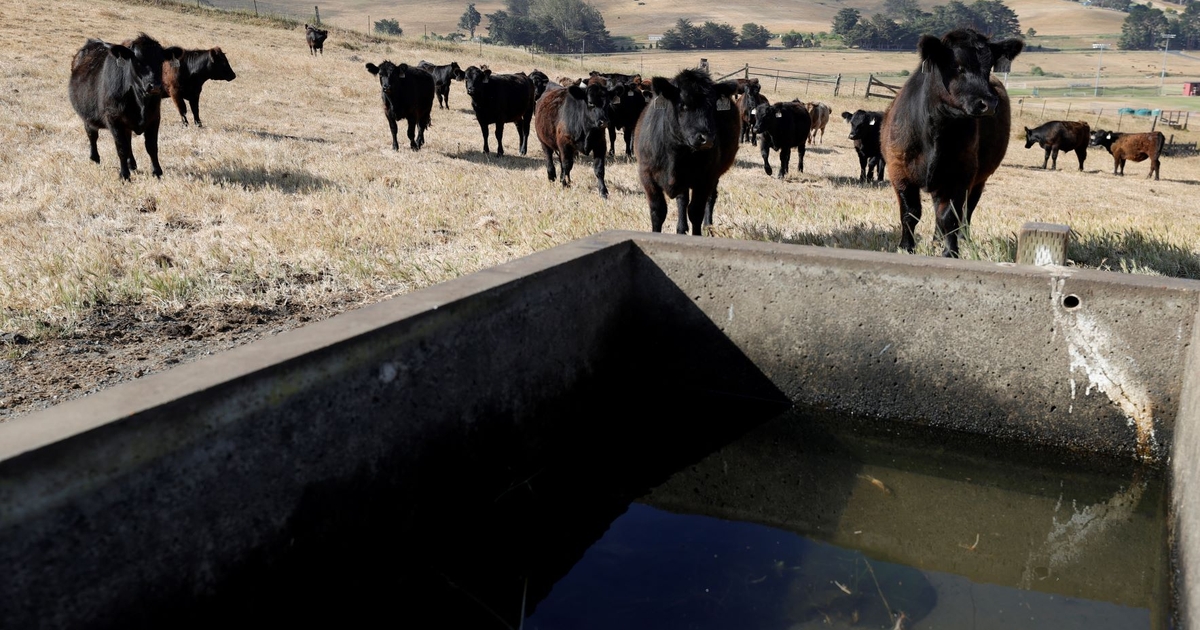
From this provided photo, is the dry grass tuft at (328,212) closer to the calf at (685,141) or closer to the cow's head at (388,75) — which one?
the calf at (685,141)

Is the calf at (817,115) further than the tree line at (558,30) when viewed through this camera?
No

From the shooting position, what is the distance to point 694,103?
6.87 meters

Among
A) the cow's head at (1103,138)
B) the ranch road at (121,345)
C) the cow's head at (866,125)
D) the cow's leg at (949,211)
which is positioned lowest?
the ranch road at (121,345)

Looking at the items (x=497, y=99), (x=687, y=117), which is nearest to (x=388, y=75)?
(x=497, y=99)

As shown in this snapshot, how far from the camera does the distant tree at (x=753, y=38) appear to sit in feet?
452

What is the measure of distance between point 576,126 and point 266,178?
3854 mm

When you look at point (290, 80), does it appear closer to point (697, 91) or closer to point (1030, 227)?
point (697, 91)

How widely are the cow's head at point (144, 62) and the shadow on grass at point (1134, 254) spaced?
29.7 feet

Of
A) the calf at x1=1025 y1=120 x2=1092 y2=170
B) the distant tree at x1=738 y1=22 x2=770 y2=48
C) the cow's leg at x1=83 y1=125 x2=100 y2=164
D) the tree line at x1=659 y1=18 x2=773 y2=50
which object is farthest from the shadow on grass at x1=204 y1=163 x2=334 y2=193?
the distant tree at x1=738 y1=22 x2=770 y2=48

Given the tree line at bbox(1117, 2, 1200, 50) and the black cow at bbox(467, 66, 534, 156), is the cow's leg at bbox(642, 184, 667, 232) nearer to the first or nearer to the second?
Answer: the black cow at bbox(467, 66, 534, 156)

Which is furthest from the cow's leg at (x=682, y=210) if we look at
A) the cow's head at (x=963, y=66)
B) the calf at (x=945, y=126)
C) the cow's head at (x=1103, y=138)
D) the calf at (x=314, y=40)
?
the calf at (x=314, y=40)

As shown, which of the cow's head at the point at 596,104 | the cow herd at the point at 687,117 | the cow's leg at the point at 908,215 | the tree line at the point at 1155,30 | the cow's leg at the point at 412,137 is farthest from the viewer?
the tree line at the point at 1155,30

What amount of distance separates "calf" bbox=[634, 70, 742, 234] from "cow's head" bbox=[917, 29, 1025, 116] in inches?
64.6

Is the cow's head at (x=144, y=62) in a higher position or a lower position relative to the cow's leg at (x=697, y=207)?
higher
